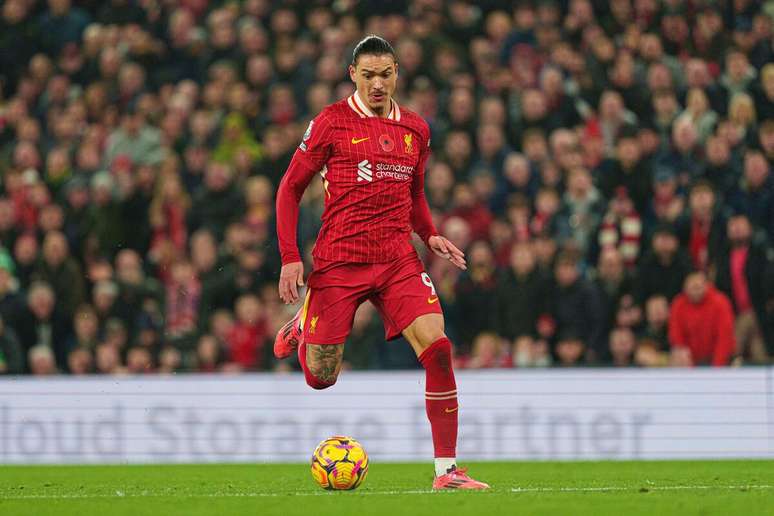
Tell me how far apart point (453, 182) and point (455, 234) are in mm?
1118

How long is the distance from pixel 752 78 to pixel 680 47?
111 cm

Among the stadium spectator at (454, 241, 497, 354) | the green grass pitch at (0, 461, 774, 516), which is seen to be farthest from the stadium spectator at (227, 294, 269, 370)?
the green grass pitch at (0, 461, 774, 516)

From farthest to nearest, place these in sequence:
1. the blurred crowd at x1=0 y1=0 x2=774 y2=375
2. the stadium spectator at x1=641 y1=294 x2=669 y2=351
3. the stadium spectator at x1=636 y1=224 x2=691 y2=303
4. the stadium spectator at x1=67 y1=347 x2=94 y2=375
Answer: the stadium spectator at x1=67 y1=347 x2=94 y2=375
the blurred crowd at x1=0 y1=0 x2=774 y2=375
the stadium spectator at x1=636 y1=224 x2=691 y2=303
the stadium spectator at x1=641 y1=294 x2=669 y2=351

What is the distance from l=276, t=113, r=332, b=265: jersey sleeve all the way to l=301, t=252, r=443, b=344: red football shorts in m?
0.29

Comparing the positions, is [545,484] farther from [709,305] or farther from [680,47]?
[680,47]

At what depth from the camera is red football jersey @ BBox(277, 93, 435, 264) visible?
28.1 ft

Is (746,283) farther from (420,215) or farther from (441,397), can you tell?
(441,397)

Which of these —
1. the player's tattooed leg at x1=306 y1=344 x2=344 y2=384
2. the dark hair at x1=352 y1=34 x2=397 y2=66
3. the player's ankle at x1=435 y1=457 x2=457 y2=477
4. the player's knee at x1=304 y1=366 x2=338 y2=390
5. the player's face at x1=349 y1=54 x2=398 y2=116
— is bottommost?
the player's ankle at x1=435 y1=457 x2=457 y2=477

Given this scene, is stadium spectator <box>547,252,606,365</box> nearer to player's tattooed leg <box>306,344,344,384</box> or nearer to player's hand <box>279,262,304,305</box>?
player's tattooed leg <box>306,344,344,384</box>

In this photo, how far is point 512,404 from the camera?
13.4 meters

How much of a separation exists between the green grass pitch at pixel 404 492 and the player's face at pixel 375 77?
2.29 m

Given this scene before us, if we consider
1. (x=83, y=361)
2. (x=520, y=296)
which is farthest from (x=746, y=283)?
(x=83, y=361)

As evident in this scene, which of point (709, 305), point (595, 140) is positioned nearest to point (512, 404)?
point (709, 305)

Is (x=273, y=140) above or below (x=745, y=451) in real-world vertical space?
above
